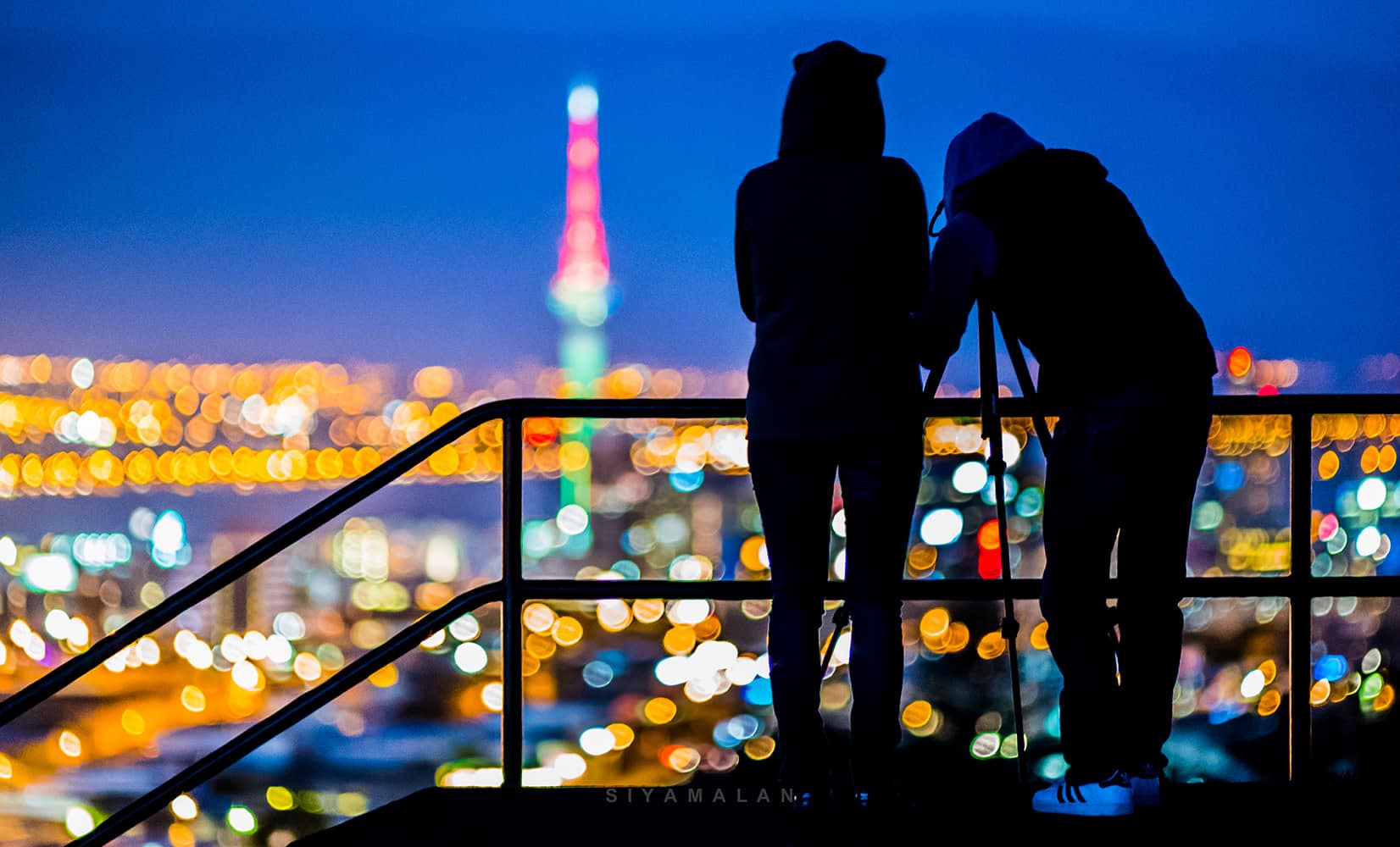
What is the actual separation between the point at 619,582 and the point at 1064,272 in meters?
0.96

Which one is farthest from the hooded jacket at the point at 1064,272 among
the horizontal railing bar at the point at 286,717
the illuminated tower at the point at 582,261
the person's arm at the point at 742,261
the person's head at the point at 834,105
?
the illuminated tower at the point at 582,261

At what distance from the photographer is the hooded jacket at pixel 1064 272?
6.30 feet

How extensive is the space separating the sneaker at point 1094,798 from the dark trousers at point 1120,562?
2cm

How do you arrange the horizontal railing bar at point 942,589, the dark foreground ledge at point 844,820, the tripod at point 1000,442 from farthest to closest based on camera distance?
the horizontal railing bar at point 942,589 < the tripod at point 1000,442 < the dark foreground ledge at point 844,820

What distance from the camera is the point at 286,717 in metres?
2.14

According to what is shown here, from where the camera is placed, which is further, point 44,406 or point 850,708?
point 44,406

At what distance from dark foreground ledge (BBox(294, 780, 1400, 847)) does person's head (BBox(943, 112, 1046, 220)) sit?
96cm

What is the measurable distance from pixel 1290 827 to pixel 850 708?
0.68 meters

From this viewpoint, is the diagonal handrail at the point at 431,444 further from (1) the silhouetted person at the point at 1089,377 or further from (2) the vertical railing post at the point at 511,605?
(1) the silhouetted person at the point at 1089,377

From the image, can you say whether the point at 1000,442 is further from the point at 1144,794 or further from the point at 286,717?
the point at 286,717

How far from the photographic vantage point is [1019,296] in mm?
1973

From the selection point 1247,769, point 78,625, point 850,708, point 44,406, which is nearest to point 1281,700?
point 1247,769

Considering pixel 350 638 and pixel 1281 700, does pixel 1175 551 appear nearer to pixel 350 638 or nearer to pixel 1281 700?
pixel 1281 700

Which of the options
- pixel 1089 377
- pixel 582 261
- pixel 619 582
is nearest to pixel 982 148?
pixel 1089 377
